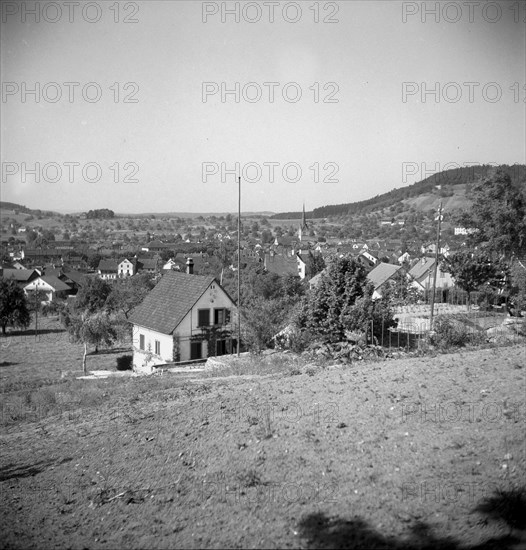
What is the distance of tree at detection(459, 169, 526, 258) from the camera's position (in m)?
25.2

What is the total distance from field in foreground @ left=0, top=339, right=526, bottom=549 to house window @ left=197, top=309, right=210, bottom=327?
1381 centimetres

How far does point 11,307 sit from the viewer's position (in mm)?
51125

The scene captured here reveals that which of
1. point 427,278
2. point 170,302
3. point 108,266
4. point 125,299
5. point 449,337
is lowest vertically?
point 125,299

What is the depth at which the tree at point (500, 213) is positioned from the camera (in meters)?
25.2

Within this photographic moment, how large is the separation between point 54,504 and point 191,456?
2.16m

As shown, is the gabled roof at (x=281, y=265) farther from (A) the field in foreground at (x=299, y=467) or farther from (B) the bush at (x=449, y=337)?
(A) the field in foreground at (x=299, y=467)

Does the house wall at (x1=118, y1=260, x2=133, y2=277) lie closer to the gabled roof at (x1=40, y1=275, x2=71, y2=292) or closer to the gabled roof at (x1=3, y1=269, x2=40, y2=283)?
the gabled roof at (x1=3, y1=269, x2=40, y2=283)

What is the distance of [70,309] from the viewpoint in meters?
46.8

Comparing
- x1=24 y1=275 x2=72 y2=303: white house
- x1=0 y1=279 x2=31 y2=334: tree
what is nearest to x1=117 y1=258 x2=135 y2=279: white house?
x1=24 y1=275 x2=72 y2=303: white house

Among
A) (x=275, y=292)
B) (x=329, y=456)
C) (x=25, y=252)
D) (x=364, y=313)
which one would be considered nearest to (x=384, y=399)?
(x=329, y=456)

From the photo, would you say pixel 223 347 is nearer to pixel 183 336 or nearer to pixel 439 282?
pixel 183 336

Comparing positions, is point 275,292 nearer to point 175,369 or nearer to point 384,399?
point 175,369

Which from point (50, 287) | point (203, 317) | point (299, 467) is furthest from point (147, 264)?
point (299, 467)

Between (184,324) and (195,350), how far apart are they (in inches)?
56.6
